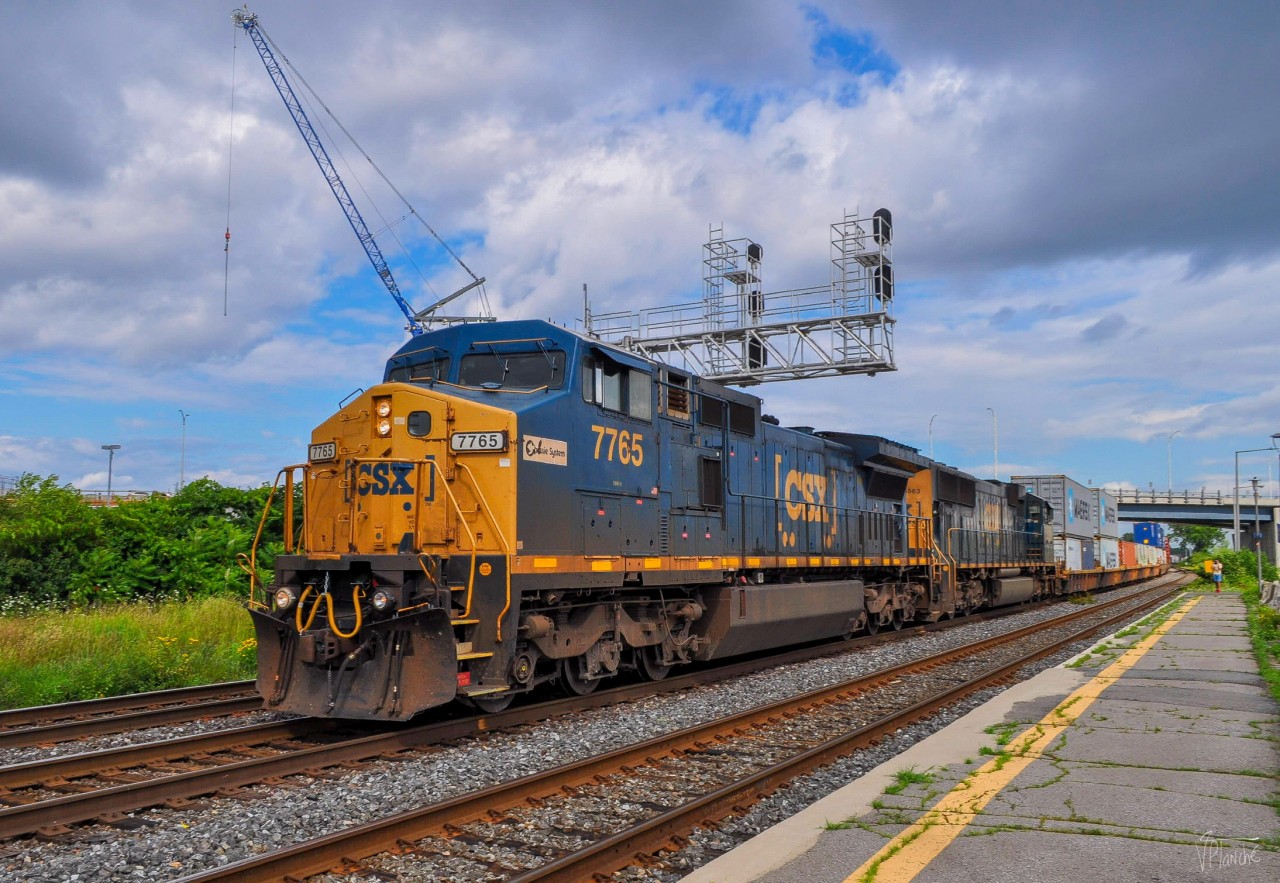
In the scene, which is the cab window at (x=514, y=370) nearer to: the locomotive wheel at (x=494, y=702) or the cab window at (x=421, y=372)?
the cab window at (x=421, y=372)

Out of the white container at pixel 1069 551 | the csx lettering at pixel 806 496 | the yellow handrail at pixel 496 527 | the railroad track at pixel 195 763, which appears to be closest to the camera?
the railroad track at pixel 195 763

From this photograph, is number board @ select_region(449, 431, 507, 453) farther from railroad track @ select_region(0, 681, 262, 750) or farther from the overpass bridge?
the overpass bridge

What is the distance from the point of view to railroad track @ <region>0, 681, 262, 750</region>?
7789 mm

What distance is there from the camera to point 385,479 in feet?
27.3

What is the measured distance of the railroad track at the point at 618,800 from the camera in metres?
4.82

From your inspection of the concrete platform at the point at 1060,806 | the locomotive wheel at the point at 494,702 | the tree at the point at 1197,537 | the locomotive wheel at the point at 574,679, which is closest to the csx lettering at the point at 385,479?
the locomotive wheel at the point at 494,702

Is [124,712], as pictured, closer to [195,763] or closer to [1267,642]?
[195,763]

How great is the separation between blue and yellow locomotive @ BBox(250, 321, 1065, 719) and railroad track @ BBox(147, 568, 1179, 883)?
1.27 metres

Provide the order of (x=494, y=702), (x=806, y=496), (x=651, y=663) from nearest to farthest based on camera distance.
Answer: (x=494, y=702)
(x=651, y=663)
(x=806, y=496)

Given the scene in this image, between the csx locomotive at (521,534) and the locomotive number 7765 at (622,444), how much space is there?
2 centimetres

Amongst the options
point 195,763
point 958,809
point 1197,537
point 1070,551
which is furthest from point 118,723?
point 1197,537

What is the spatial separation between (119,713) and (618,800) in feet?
19.4
